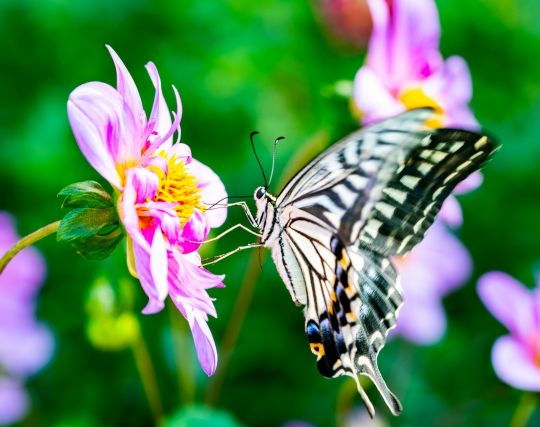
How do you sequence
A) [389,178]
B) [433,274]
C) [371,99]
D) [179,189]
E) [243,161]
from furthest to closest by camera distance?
[243,161]
[433,274]
[371,99]
[179,189]
[389,178]

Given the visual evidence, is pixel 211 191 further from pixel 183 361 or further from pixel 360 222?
pixel 183 361

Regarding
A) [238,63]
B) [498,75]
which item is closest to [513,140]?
[498,75]

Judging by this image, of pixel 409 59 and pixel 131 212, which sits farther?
pixel 409 59

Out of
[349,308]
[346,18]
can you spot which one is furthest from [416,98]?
[346,18]

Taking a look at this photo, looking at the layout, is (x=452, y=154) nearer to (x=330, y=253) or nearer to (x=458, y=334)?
(x=330, y=253)

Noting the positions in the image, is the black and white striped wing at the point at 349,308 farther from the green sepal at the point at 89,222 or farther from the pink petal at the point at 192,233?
the green sepal at the point at 89,222

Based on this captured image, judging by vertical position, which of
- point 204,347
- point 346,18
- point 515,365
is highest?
point 204,347

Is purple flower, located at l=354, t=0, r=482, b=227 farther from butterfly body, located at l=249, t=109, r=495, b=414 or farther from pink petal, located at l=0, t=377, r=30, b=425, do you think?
pink petal, located at l=0, t=377, r=30, b=425

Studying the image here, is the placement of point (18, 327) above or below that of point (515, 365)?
below
